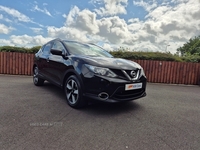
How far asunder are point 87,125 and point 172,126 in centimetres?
151

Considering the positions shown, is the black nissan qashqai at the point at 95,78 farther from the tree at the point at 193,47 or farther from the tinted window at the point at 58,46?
the tree at the point at 193,47

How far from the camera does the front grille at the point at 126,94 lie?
2893mm

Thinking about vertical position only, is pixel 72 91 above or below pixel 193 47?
below

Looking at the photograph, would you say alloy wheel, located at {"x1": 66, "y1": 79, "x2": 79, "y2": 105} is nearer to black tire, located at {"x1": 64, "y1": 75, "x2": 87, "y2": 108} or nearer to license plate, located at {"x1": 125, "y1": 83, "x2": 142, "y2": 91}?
black tire, located at {"x1": 64, "y1": 75, "x2": 87, "y2": 108}

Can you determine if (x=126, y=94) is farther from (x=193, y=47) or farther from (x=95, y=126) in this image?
(x=193, y=47)

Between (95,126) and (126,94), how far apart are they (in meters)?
0.93

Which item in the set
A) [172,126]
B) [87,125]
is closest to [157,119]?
[172,126]

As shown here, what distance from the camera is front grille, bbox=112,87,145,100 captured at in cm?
289

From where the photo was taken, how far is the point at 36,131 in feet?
7.47

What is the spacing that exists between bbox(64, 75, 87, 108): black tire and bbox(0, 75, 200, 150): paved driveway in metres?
0.15

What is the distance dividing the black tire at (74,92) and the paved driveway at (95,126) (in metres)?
0.15

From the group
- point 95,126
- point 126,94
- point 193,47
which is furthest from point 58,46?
point 193,47

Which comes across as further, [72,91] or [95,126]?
[72,91]

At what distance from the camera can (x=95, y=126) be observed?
252 cm
